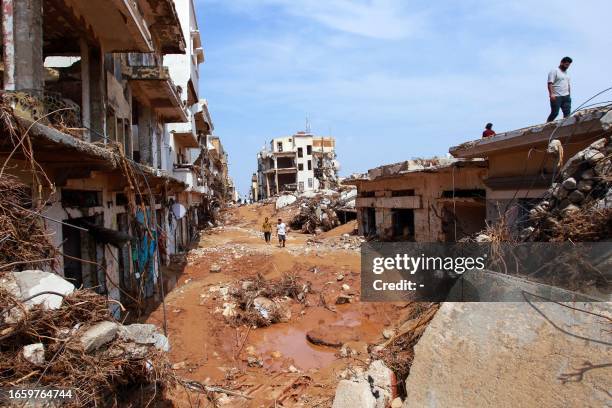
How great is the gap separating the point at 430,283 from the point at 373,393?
3.71 metres

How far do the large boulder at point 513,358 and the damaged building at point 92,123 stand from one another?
114 inches

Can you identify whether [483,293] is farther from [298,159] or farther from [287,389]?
[298,159]

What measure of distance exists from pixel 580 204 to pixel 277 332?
659 centimetres

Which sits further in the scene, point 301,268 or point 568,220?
point 301,268

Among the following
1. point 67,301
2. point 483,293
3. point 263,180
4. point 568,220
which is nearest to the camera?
point 67,301

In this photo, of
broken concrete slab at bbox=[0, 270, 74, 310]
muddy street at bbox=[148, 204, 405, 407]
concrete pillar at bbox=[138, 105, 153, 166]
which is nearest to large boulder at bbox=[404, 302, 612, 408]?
muddy street at bbox=[148, 204, 405, 407]

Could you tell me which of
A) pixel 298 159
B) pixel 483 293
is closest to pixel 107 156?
pixel 483 293

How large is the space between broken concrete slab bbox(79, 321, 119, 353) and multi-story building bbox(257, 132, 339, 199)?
53.2 meters

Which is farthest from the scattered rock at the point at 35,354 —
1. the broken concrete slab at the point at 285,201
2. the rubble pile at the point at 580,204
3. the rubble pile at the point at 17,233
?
the broken concrete slab at the point at 285,201

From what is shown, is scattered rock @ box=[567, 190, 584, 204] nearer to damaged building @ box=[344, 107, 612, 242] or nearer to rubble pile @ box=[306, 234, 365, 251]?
damaged building @ box=[344, 107, 612, 242]

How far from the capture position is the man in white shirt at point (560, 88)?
25.7ft

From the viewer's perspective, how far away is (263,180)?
2685 inches

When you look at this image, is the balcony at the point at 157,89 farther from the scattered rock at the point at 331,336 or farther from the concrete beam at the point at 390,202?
the concrete beam at the point at 390,202

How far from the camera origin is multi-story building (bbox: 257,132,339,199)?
193ft
